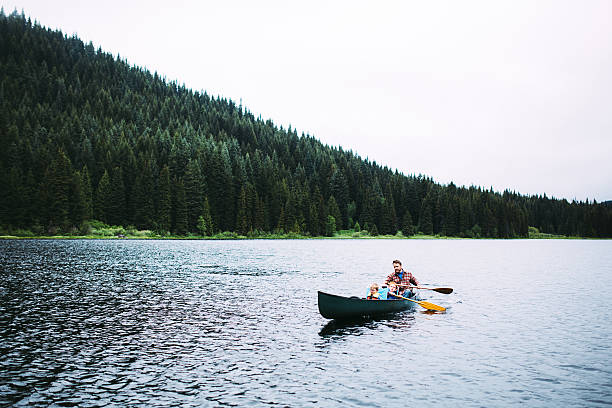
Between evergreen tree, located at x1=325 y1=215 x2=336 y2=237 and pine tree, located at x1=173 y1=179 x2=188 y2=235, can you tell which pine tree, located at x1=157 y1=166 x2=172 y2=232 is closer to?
pine tree, located at x1=173 y1=179 x2=188 y2=235

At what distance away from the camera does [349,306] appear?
27.0m

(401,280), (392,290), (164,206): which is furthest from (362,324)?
(164,206)

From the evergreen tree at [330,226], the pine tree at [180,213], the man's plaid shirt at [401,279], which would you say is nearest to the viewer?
the man's plaid shirt at [401,279]

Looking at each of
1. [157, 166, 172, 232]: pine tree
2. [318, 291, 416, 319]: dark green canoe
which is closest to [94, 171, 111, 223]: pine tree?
[157, 166, 172, 232]: pine tree

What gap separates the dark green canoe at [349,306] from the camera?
26.2 m

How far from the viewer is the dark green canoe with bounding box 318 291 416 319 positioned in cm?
2620

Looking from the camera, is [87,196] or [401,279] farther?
[87,196]

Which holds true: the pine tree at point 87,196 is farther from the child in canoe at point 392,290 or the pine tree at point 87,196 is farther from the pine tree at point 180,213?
the child in canoe at point 392,290

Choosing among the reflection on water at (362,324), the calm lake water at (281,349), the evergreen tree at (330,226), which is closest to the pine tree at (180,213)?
the evergreen tree at (330,226)

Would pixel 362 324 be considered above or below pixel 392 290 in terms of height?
below

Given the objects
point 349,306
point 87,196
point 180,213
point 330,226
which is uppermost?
point 87,196

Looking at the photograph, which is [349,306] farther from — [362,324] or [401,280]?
[401,280]

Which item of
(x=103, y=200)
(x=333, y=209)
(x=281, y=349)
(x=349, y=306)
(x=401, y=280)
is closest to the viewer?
(x=281, y=349)

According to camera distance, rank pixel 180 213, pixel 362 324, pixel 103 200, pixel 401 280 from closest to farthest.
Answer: pixel 362 324
pixel 401 280
pixel 103 200
pixel 180 213
